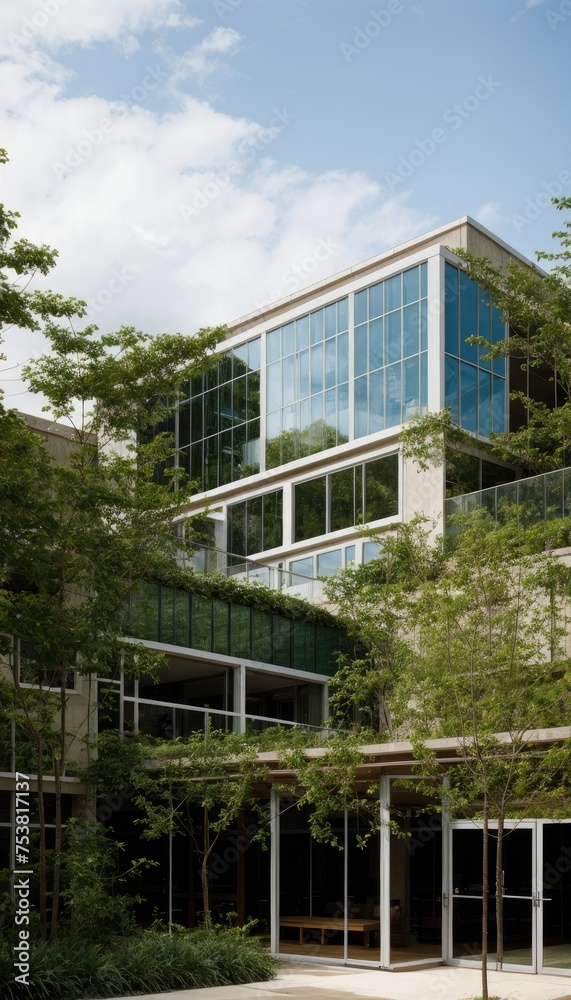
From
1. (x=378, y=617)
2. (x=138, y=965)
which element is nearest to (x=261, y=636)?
(x=378, y=617)

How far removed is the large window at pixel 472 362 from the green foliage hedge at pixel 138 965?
60.5 feet

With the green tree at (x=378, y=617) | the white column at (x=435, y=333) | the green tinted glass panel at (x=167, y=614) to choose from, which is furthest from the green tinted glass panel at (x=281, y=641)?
the white column at (x=435, y=333)

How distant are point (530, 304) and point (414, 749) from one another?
21.0 meters

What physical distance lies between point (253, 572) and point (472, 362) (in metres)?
9.41

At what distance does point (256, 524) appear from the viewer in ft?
125

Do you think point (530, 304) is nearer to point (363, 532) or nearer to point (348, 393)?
point (348, 393)

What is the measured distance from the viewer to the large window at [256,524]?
37.4 metres

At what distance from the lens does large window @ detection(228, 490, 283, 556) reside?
1471 inches

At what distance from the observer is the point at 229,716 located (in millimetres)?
27922

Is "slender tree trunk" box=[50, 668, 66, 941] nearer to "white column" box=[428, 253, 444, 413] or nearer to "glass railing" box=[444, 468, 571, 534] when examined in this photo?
"glass railing" box=[444, 468, 571, 534]

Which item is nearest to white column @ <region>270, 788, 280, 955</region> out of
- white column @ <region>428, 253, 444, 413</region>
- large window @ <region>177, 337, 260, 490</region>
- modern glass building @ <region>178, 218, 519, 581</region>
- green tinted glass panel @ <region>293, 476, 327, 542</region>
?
modern glass building @ <region>178, 218, 519, 581</region>

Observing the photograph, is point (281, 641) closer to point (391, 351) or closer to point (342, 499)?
point (342, 499)

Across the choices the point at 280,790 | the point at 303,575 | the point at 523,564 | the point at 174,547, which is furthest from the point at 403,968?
the point at 303,575

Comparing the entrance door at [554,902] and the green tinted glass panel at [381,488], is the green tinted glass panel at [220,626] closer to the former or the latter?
the green tinted glass panel at [381,488]
